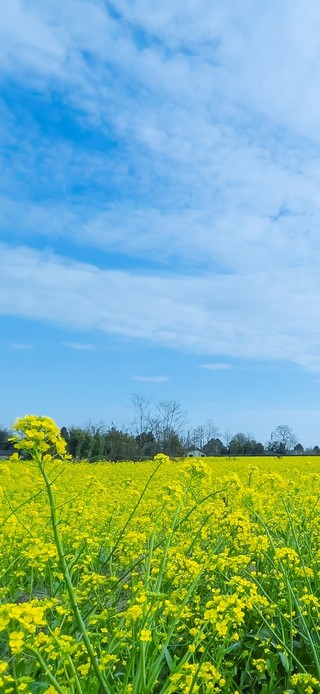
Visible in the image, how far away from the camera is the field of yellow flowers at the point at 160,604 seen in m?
2.14

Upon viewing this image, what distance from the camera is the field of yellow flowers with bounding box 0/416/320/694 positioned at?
7.03 feet

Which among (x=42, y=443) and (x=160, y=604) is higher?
(x=42, y=443)

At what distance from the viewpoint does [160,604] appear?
2850 millimetres

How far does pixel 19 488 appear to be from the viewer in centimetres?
873

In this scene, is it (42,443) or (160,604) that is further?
(160,604)

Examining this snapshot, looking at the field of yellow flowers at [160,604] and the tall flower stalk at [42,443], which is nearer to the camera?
the tall flower stalk at [42,443]

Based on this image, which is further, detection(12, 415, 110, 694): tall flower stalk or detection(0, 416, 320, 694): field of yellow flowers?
detection(0, 416, 320, 694): field of yellow flowers

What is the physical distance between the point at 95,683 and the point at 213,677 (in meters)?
0.52

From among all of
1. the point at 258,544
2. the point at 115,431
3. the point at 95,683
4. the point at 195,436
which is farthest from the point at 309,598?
the point at 195,436

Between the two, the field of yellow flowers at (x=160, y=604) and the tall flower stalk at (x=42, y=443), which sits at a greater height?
the tall flower stalk at (x=42, y=443)

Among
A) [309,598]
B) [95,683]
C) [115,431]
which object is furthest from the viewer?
[115,431]

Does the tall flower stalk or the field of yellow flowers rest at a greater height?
the tall flower stalk

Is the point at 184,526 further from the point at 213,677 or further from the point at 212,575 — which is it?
the point at 213,677

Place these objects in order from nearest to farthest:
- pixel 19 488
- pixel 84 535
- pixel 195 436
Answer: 1. pixel 84 535
2. pixel 19 488
3. pixel 195 436
